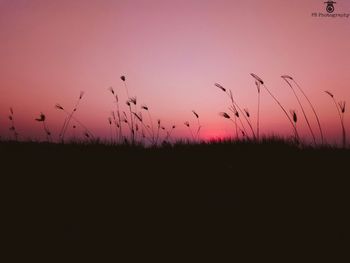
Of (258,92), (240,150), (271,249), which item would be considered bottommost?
(271,249)

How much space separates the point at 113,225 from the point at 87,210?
402mm

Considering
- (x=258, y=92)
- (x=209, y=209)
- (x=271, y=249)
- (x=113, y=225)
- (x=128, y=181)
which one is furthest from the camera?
(x=258, y=92)

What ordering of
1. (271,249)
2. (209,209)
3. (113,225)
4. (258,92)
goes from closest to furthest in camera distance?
(271,249) < (113,225) < (209,209) < (258,92)

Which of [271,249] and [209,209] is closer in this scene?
[271,249]

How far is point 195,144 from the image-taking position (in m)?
6.08

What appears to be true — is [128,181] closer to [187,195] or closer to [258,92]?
[187,195]

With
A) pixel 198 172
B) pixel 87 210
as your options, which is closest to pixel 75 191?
pixel 87 210

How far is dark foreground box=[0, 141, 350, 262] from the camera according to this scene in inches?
122

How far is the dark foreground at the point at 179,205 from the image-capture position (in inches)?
122

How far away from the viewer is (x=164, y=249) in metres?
3.08

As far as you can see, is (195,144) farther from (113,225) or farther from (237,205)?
(113,225)

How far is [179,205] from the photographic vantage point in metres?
3.78

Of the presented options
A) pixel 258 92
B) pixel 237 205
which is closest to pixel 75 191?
pixel 237 205

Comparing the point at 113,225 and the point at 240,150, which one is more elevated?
the point at 240,150
